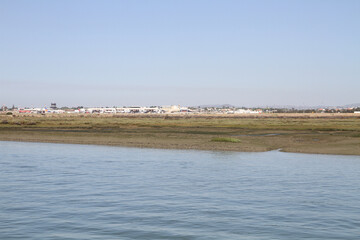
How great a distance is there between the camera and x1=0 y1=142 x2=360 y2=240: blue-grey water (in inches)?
651

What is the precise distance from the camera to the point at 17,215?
60.4 ft

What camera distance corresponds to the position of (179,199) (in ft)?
71.1

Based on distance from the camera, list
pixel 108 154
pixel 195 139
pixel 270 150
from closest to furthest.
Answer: pixel 108 154, pixel 270 150, pixel 195 139

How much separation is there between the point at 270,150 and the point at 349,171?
53.1ft

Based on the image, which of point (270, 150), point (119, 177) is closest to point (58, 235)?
point (119, 177)

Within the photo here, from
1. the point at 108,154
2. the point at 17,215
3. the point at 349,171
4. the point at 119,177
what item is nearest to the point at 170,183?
the point at 119,177

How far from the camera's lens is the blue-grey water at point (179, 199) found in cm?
1655

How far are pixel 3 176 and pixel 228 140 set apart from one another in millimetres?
27560

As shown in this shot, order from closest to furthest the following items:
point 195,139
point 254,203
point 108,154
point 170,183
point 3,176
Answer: point 254,203 → point 170,183 → point 3,176 → point 108,154 → point 195,139

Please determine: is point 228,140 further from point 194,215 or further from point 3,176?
point 194,215

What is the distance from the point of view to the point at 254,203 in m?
20.9

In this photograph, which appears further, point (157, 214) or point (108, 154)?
point (108, 154)

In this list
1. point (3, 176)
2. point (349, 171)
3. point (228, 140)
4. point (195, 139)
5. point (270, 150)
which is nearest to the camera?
point (3, 176)

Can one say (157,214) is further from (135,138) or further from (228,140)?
(135,138)
